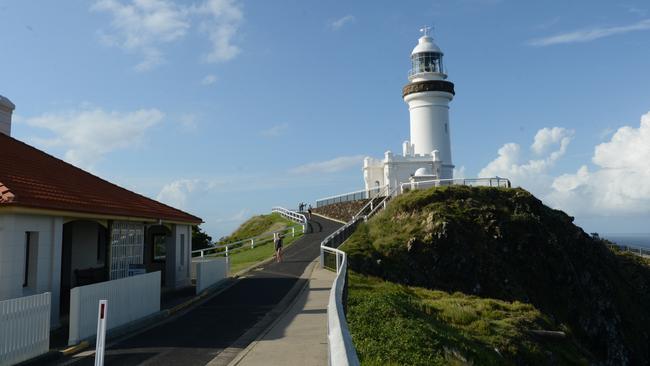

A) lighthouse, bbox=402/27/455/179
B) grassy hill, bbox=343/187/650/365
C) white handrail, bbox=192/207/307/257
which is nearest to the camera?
grassy hill, bbox=343/187/650/365

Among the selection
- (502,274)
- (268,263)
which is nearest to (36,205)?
(268,263)

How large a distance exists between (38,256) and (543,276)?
26.5 meters

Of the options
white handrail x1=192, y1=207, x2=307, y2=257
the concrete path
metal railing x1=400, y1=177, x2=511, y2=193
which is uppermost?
Answer: metal railing x1=400, y1=177, x2=511, y2=193

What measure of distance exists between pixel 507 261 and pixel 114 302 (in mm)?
23788

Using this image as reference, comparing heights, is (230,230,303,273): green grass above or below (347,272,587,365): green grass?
above

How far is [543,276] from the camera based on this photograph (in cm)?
2984

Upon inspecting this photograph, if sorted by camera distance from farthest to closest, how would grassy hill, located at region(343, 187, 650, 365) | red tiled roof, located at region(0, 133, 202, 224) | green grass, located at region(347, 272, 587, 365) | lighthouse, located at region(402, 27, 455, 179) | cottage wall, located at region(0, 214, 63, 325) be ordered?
1. lighthouse, located at region(402, 27, 455, 179)
2. grassy hill, located at region(343, 187, 650, 365)
3. red tiled roof, located at region(0, 133, 202, 224)
4. green grass, located at region(347, 272, 587, 365)
5. cottage wall, located at region(0, 214, 63, 325)

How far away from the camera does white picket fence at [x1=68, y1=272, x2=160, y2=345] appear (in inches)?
410

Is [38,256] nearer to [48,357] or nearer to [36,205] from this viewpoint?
[36,205]

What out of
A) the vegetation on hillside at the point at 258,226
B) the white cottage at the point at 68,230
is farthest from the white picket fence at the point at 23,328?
the vegetation on hillside at the point at 258,226

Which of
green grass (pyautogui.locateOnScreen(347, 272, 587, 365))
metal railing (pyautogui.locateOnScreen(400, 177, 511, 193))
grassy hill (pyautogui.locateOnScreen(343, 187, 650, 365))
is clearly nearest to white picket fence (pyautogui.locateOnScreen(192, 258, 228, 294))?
green grass (pyautogui.locateOnScreen(347, 272, 587, 365))

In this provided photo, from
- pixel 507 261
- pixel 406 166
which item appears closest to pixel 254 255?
pixel 507 261

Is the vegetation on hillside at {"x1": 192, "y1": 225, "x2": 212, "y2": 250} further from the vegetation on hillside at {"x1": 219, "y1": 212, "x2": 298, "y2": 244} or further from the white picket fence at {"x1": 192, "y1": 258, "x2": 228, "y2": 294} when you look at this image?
the white picket fence at {"x1": 192, "y1": 258, "x2": 228, "y2": 294}

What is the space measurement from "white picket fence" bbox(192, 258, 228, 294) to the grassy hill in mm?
→ 5474
